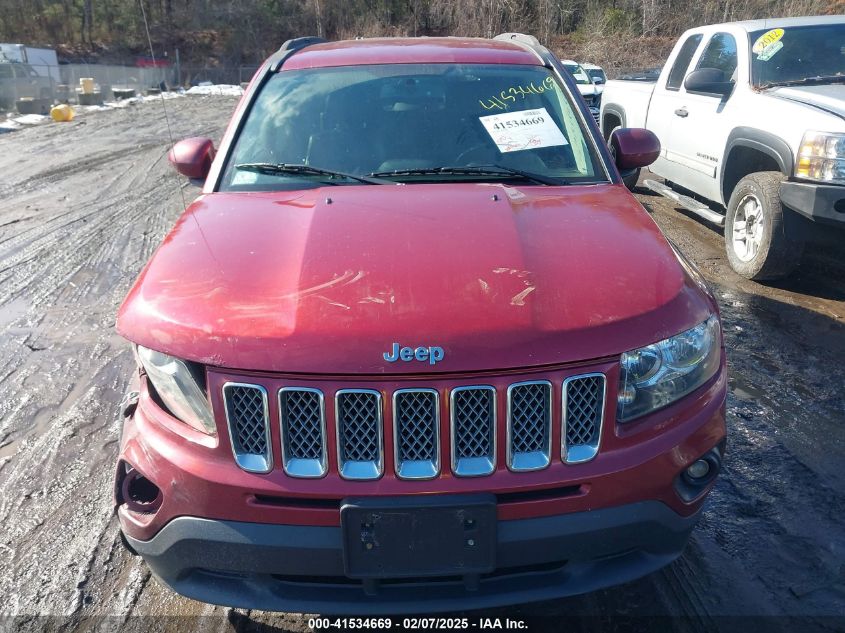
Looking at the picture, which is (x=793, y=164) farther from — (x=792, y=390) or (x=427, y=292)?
(x=427, y=292)

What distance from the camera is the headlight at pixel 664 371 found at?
80.9 inches

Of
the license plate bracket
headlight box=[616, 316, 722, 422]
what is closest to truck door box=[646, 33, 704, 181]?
headlight box=[616, 316, 722, 422]

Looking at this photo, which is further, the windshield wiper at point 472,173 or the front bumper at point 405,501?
the windshield wiper at point 472,173

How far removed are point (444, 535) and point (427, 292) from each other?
0.69m

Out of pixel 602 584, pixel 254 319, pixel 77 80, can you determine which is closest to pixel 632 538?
pixel 602 584

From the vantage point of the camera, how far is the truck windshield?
5.87m

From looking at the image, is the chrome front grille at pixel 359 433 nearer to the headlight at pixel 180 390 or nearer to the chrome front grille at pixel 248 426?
the chrome front grille at pixel 248 426

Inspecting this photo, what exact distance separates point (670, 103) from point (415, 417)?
6370 mm

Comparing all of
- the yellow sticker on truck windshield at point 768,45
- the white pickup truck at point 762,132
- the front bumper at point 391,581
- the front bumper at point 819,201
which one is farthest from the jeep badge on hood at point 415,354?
the yellow sticker on truck windshield at point 768,45

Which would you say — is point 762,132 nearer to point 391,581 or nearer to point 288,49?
point 288,49

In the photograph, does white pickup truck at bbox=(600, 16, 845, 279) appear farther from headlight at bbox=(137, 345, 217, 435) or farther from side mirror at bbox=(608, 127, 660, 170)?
headlight at bbox=(137, 345, 217, 435)

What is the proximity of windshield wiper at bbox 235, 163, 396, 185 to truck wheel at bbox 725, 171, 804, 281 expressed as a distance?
365 cm

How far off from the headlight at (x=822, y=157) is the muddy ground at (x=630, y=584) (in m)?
0.99

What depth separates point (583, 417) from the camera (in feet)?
6.59
